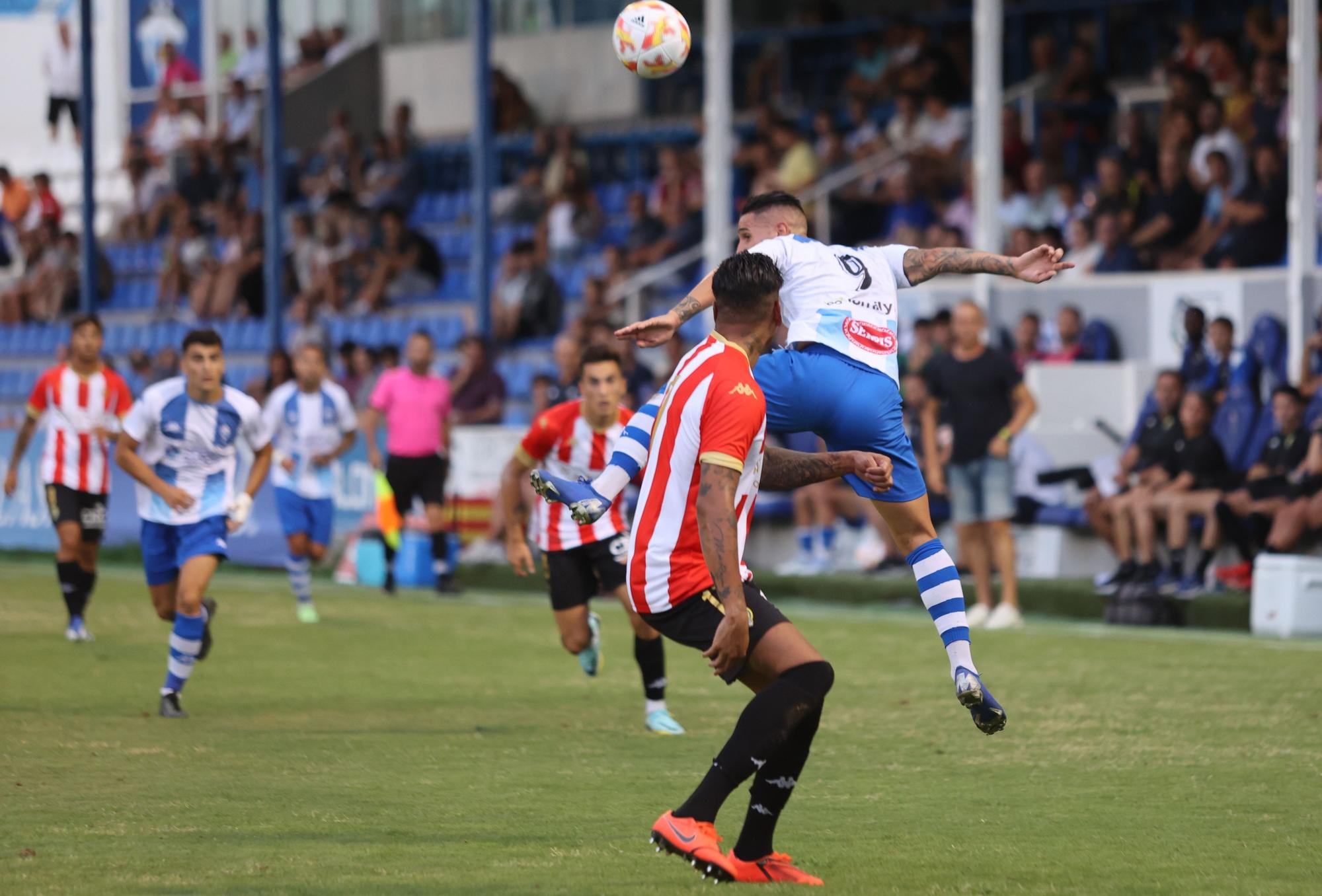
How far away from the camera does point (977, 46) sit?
1755 cm

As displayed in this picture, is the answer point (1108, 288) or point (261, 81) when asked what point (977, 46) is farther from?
point (261, 81)

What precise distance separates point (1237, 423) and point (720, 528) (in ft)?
33.8

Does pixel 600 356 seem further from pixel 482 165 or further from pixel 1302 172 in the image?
pixel 482 165

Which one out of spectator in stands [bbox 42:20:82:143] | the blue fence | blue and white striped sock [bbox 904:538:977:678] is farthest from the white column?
spectator in stands [bbox 42:20:82:143]

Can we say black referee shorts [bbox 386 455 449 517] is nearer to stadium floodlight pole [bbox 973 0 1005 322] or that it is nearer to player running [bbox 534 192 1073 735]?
stadium floodlight pole [bbox 973 0 1005 322]

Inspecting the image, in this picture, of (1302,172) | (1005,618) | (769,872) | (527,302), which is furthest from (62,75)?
(769,872)

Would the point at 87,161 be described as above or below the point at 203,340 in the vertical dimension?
above

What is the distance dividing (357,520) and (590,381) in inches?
392

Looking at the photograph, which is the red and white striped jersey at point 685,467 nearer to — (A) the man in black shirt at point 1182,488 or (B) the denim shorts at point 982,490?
(B) the denim shorts at point 982,490

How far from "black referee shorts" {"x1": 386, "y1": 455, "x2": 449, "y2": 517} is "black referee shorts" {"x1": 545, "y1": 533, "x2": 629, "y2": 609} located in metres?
7.65

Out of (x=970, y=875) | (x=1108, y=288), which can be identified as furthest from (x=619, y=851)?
(x=1108, y=288)

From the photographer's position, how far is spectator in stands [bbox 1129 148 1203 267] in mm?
16938

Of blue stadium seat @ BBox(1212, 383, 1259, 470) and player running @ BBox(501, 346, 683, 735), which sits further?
blue stadium seat @ BBox(1212, 383, 1259, 470)

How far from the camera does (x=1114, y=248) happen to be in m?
17.2
